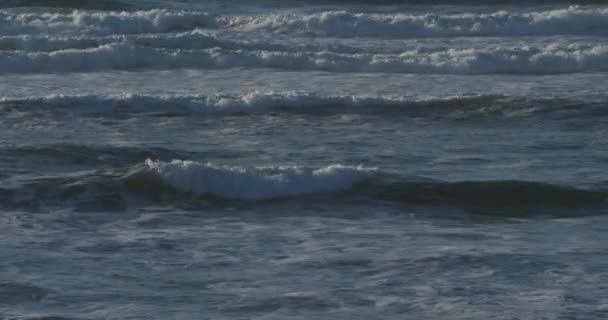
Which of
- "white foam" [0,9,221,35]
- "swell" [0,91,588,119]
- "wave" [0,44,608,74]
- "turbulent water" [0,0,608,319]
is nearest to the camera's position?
"turbulent water" [0,0,608,319]

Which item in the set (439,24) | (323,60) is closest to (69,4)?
(439,24)

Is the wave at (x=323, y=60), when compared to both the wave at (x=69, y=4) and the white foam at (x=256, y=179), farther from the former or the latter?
the white foam at (x=256, y=179)

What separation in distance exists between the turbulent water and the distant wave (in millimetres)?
749

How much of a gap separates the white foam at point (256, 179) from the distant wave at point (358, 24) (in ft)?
36.1

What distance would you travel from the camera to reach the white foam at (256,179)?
1149 centimetres

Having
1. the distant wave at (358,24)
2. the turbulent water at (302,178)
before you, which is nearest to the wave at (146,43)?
the turbulent water at (302,178)

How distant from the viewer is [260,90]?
17.1 metres

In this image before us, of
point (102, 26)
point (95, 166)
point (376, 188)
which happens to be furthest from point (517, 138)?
point (102, 26)

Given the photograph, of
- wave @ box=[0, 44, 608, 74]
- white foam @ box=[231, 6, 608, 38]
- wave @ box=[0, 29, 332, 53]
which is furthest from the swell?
white foam @ box=[231, 6, 608, 38]

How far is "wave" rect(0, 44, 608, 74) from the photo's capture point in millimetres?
18742

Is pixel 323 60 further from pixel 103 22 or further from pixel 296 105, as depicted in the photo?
pixel 103 22

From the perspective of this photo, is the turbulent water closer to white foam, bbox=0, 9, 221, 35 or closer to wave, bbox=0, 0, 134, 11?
white foam, bbox=0, 9, 221, 35

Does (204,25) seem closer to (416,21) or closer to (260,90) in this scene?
(416,21)

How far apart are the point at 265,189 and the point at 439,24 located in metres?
11.9
